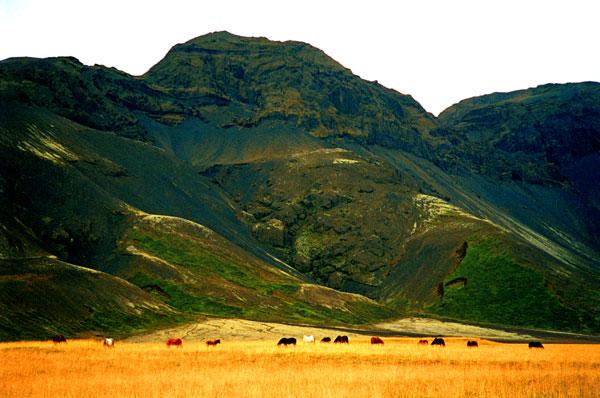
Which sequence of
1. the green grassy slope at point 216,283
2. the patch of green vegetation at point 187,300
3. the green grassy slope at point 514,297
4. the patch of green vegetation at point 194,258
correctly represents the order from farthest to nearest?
the patch of green vegetation at point 194,258, the green grassy slope at point 514,297, the green grassy slope at point 216,283, the patch of green vegetation at point 187,300

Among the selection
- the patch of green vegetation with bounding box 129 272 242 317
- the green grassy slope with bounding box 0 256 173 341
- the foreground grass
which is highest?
the foreground grass

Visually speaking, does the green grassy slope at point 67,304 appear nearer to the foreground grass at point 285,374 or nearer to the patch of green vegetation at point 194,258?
the patch of green vegetation at point 194,258

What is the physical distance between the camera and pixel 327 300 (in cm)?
18400

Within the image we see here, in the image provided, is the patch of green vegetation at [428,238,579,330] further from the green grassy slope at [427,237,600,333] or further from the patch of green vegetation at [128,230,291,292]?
the patch of green vegetation at [128,230,291,292]

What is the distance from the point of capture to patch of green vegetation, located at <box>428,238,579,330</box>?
567 feet

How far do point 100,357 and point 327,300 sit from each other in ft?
468

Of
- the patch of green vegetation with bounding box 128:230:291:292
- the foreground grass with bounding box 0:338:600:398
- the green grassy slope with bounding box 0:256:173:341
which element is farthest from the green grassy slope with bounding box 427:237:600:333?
the foreground grass with bounding box 0:338:600:398

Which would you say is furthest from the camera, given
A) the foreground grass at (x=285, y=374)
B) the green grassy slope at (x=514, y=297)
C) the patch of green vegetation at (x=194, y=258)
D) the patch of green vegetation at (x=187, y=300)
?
the patch of green vegetation at (x=194, y=258)

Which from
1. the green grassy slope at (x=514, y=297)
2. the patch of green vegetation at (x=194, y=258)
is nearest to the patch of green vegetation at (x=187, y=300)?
the patch of green vegetation at (x=194, y=258)

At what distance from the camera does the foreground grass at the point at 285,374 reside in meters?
27.9

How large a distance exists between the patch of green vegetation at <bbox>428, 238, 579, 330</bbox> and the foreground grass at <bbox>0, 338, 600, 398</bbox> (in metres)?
133

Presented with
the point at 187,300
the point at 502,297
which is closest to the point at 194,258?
the point at 187,300

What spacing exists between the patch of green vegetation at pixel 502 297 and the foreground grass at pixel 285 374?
133364mm

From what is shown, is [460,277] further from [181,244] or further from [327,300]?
[181,244]
